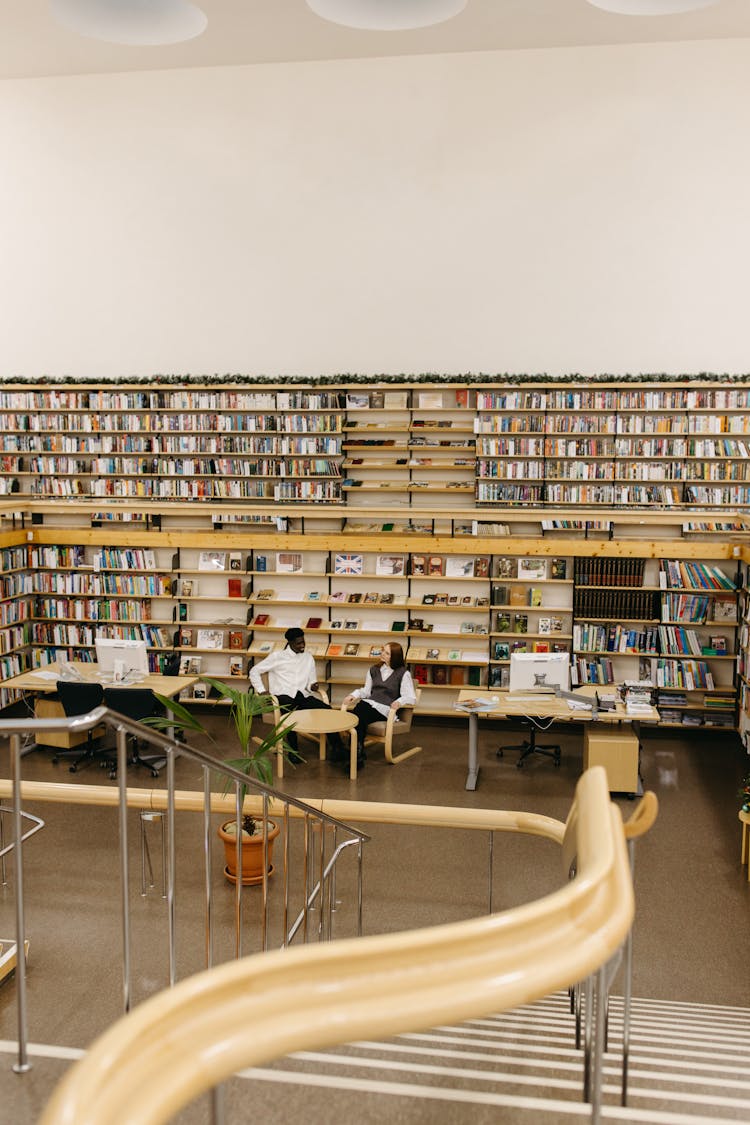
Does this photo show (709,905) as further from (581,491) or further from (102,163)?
(102,163)

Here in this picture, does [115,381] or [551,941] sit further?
[115,381]

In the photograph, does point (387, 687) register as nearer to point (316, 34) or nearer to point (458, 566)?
point (458, 566)

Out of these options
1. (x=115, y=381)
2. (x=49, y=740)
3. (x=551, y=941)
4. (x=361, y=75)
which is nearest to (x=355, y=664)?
(x=49, y=740)

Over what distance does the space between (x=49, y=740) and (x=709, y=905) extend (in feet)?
19.3

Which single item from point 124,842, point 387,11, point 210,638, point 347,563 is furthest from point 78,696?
point 387,11

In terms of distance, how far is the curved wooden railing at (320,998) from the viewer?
0.72 m

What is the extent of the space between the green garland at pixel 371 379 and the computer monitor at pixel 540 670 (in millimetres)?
3617

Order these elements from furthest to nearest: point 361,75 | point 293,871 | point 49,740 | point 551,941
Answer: point 361,75
point 49,740
point 293,871
point 551,941

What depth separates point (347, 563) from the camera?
9.55 m

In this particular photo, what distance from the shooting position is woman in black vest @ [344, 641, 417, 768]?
8156mm

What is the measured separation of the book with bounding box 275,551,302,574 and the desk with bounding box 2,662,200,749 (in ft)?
5.65

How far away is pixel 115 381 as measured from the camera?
35.9 ft

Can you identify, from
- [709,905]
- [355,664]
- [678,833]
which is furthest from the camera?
[355,664]

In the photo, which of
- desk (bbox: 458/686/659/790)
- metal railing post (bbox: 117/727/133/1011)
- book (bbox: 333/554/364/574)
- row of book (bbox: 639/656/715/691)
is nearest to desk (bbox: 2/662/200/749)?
book (bbox: 333/554/364/574)
